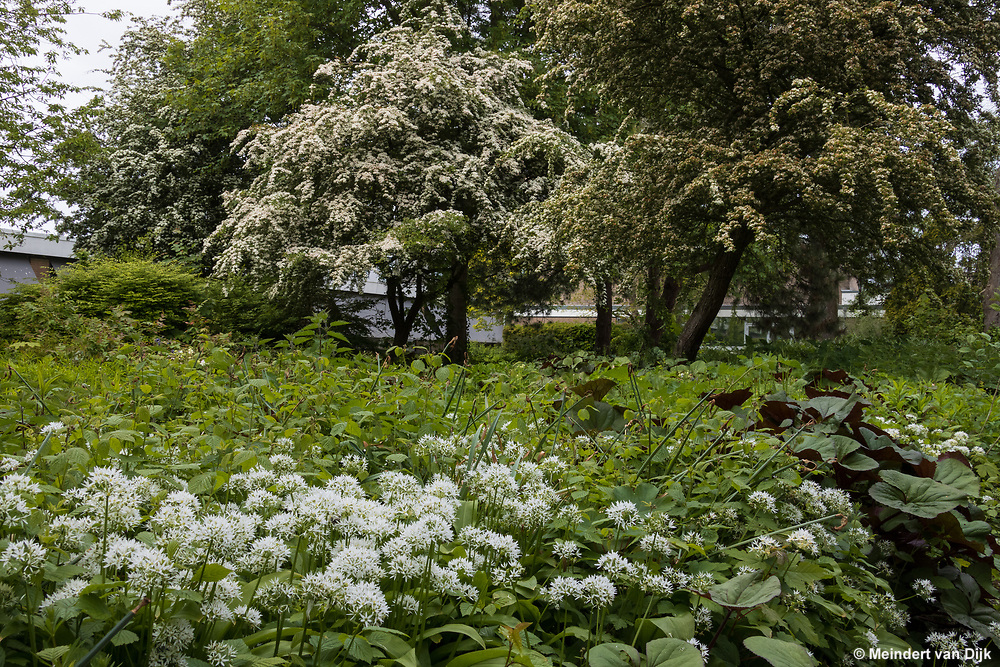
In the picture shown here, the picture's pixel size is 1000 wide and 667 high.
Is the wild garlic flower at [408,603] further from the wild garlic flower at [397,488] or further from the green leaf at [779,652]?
the green leaf at [779,652]

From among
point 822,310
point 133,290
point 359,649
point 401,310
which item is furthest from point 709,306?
point 822,310

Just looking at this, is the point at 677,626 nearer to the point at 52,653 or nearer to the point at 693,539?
the point at 693,539

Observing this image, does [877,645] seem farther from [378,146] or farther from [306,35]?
[306,35]

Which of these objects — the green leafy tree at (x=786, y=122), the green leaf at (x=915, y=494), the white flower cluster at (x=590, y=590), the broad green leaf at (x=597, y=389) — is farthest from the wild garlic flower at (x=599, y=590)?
the green leafy tree at (x=786, y=122)

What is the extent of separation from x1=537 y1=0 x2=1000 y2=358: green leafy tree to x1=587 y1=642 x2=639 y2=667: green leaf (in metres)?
6.55

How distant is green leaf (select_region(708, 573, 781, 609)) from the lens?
4.23 ft

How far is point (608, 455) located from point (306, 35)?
669 inches

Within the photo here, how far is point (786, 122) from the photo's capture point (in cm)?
827

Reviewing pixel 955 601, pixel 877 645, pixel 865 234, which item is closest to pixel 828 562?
pixel 877 645

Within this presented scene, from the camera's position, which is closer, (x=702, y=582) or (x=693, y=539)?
(x=702, y=582)

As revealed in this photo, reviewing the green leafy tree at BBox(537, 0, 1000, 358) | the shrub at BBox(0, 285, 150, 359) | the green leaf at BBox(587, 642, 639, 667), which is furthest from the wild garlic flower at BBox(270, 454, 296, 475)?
the green leafy tree at BBox(537, 0, 1000, 358)

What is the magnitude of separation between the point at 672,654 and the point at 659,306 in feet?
40.0

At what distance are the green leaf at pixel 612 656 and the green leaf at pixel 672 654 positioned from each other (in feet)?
0.13

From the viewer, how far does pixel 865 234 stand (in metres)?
8.83
